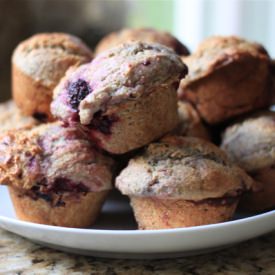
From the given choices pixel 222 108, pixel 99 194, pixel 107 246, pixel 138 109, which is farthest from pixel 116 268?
pixel 222 108

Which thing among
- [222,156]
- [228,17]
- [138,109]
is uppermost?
[138,109]

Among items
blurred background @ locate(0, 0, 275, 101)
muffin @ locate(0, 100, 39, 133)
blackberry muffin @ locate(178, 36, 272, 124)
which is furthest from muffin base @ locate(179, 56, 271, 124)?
blurred background @ locate(0, 0, 275, 101)

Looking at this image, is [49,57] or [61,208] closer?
[61,208]

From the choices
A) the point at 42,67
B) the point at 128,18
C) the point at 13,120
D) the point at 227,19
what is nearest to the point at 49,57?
the point at 42,67

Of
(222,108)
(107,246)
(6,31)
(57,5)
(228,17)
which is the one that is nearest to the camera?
(107,246)

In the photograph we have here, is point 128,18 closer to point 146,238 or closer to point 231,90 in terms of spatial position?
point 231,90

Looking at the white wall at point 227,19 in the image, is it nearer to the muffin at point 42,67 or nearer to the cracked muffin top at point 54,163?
the muffin at point 42,67

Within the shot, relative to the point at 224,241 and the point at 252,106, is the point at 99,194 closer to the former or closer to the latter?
the point at 224,241

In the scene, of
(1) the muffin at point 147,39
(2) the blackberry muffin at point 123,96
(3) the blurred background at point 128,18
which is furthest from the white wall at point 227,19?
(2) the blackberry muffin at point 123,96
